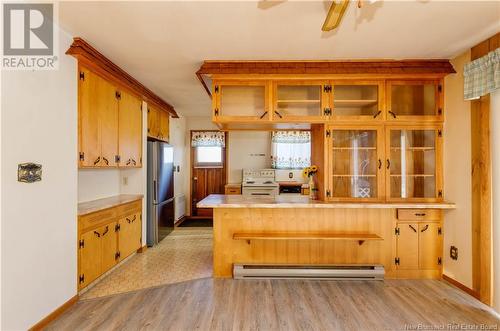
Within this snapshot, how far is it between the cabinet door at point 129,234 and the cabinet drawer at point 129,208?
65 millimetres

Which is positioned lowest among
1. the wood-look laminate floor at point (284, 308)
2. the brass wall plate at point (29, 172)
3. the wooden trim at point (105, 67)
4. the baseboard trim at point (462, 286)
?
the wood-look laminate floor at point (284, 308)

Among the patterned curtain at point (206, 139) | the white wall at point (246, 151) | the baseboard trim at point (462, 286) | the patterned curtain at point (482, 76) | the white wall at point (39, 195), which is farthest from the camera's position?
the patterned curtain at point (206, 139)

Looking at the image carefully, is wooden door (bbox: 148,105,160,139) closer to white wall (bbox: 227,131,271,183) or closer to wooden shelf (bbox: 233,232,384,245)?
white wall (bbox: 227,131,271,183)

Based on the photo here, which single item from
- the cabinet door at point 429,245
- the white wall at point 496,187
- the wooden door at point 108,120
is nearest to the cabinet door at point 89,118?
the wooden door at point 108,120

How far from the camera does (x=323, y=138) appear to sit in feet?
10.3

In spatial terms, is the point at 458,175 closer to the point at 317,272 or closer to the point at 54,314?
the point at 317,272

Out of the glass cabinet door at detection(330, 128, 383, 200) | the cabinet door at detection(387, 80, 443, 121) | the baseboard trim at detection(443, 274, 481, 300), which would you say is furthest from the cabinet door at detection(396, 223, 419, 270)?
the cabinet door at detection(387, 80, 443, 121)

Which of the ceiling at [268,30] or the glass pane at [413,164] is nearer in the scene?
the ceiling at [268,30]

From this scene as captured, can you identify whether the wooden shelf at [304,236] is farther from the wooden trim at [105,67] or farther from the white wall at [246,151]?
the white wall at [246,151]

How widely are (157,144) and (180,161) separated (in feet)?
5.86

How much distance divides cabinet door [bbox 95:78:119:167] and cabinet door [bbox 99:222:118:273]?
28.9 inches

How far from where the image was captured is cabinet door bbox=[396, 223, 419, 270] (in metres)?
3.07

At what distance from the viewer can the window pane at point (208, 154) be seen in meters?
6.43

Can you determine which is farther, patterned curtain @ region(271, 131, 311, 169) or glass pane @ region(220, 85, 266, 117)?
patterned curtain @ region(271, 131, 311, 169)
